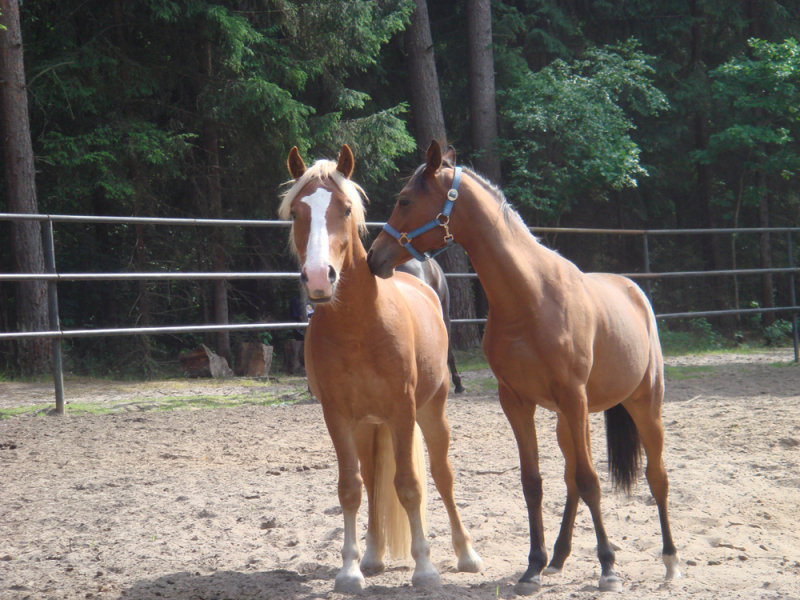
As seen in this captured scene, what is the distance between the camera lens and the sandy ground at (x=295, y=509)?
300 cm

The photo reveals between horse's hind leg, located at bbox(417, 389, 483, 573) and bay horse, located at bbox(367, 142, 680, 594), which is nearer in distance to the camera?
bay horse, located at bbox(367, 142, 680, 594)

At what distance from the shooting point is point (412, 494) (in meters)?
3.02

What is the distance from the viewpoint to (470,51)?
14.1 metres

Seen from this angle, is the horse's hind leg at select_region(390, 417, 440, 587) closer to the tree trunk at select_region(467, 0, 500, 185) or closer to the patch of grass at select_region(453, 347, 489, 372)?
the patch of grass at select_region(453, 347, 489, 372)

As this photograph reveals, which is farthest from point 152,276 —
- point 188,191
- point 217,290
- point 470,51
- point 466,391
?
point 470,51

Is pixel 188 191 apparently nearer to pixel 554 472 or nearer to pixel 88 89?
pixel 88 89

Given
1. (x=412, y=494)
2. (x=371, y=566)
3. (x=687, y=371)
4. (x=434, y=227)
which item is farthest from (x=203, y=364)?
(x=434, y=227)

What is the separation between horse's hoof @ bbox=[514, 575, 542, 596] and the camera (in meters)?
2.87

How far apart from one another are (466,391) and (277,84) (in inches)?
221

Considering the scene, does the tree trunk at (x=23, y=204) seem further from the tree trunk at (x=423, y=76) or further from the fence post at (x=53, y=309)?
the tree trunk at (x=423, y=76)

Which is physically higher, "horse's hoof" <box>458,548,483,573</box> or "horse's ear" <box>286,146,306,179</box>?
"horse's ear" <box>286,146,306,179</box>

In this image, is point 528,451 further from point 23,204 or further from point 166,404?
point 23,204

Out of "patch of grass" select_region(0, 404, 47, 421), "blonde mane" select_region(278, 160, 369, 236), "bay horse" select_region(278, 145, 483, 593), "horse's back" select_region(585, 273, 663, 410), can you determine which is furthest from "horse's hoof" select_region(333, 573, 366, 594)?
"patch of grass" select_region(0, 404, 47, 421)

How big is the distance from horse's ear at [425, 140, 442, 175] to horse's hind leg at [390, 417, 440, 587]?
977 millimetres
